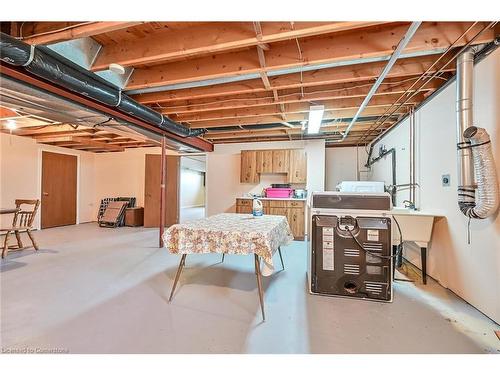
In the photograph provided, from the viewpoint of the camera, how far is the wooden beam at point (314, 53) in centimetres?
206

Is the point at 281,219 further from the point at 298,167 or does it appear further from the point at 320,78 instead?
the point at 298,167

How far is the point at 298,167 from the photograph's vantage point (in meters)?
5.42

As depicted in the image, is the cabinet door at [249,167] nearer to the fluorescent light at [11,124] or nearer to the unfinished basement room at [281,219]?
the unfinished basement room at [281,219]

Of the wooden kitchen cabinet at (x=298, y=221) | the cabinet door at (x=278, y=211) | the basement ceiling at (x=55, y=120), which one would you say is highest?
the basement ceiling at (x=55, y=120)

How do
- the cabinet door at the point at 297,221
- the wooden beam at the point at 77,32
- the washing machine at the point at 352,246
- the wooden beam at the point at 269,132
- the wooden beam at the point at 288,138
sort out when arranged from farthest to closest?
1. the wooden beam at the point at 288,138
2. the cabinet door at the point at 297,221
3. the wooden beam at the point at 269,132
4. the washing machine at the point at 352,246
5. the wooden beam at the point at 77,32

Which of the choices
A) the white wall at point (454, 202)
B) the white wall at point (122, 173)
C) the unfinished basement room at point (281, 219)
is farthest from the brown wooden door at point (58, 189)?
the white wall at point (454, 202)

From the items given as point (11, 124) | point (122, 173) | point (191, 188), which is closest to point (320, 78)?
point (11, 124)

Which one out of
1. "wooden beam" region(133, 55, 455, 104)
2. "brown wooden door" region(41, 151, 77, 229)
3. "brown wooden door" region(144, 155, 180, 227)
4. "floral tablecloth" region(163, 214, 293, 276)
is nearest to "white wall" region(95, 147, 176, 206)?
"brown wooden door" region(41, 151, 77, 229)

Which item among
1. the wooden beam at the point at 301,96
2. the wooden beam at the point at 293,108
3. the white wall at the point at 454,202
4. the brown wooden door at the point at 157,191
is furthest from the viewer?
the brown wooden door at the point at 157,191

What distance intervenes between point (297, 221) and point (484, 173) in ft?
11.3

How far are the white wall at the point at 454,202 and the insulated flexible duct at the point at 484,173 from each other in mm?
122

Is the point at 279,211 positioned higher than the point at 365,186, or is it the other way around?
the point at 365,186

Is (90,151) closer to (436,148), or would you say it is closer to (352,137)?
(352,137)

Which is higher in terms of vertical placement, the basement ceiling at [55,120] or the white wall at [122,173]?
the basement ceiling at [55,120]
